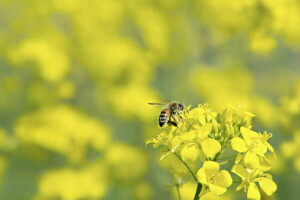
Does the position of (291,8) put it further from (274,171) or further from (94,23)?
(94,23)

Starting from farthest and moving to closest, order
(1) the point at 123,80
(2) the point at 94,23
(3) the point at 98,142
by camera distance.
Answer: (2) the point at 94,23, (1) the point at 123,80, (3) the point at 98,142

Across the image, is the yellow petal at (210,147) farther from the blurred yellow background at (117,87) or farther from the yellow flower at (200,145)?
the blurred yellow background at (117,87)

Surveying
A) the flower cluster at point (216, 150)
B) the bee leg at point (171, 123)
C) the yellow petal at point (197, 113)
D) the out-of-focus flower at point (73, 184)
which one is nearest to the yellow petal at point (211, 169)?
the flower cluster at point (216, 150)

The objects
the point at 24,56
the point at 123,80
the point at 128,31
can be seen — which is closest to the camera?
the point at 24,56

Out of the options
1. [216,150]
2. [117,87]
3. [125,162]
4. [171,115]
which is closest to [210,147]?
[216,150]

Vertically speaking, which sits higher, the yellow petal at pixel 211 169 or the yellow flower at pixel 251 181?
the yellow petal at pixel 211 169

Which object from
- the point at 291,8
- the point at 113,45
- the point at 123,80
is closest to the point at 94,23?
the point at 113,45
